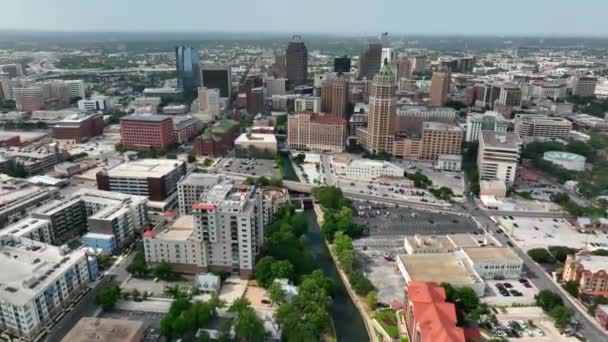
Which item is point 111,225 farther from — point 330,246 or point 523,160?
point 523,160

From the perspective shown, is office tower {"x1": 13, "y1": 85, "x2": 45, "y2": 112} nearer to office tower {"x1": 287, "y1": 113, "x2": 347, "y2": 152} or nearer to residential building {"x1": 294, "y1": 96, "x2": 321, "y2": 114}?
residential building {"x1": 294, "y1": 96, "x2": 321, "y2": 114}

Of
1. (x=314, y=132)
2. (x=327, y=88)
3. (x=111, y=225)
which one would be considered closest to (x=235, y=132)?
(x=314, y=132)

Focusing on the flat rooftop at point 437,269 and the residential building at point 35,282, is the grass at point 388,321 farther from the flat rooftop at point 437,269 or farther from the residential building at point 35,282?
the residential building at point 35,282

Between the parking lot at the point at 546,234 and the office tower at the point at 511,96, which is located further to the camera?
the office tower at the point at 511,96

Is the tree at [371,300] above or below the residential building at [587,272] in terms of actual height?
below

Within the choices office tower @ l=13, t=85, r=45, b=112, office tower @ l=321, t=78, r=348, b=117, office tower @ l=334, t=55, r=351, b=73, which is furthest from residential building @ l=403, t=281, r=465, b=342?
office tower @ l=334, t=55, r=351, b=73

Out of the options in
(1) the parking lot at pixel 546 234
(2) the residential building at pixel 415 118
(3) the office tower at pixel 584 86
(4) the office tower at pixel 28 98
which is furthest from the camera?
(3) the office tower at pixel 584 86

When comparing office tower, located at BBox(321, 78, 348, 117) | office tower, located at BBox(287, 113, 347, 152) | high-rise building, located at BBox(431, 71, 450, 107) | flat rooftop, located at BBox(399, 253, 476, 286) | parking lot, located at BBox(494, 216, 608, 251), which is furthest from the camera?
high-rise building, located at BBox(431, 71, 450, 107)

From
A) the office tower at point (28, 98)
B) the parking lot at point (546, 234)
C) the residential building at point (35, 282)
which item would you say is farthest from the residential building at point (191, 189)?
the office tower at point (28, 98)
